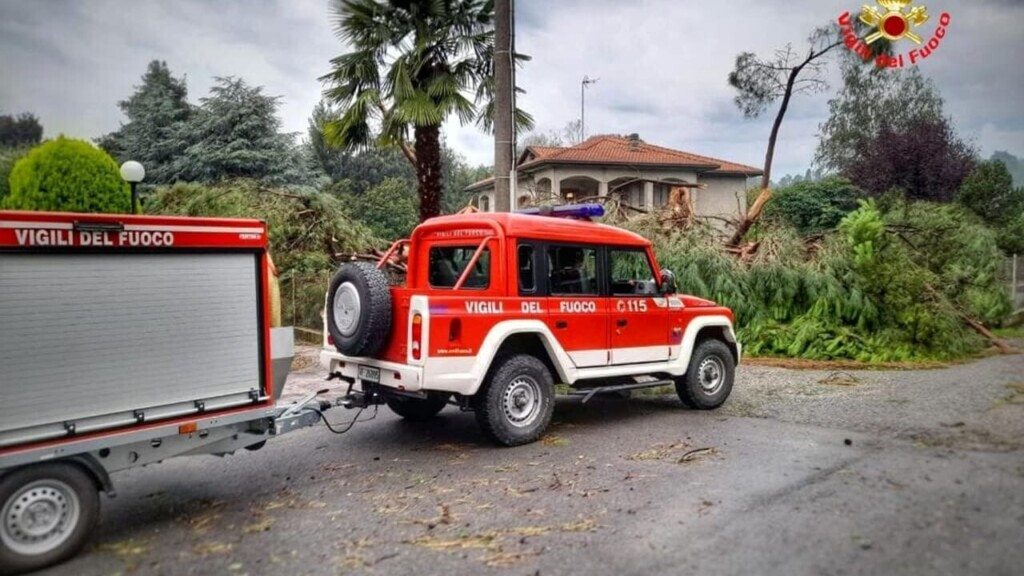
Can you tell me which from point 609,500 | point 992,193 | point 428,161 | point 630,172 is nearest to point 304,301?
point 428,161

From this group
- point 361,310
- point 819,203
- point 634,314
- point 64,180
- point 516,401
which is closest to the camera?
point 361,310

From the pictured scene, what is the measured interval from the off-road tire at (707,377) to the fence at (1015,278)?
10.5m

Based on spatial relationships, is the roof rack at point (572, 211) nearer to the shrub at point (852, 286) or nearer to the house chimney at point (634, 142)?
the shrub at point (852, 286)

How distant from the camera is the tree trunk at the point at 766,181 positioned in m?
13.9

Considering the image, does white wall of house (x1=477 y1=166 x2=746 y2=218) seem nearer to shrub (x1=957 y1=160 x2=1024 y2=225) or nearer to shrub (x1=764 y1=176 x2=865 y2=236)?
shrub (x1=764 y1=176 x2=865 y2=236)

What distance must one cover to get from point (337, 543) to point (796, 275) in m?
10.5

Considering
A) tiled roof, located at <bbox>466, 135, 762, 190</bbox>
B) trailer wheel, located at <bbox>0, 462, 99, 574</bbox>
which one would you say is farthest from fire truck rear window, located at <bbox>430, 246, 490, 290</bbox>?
tiled roof, located at <bbox>466, 135, 762, 190</bbox>

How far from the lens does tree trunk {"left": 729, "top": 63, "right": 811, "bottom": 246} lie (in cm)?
1392

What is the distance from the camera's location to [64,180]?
14.4 m

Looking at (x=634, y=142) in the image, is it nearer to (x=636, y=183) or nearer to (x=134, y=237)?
(x=636, y=183)

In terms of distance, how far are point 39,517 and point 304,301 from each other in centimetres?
1205

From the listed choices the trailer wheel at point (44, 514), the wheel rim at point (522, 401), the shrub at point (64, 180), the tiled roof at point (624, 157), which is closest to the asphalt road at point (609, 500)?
the trailer wheel at point (44, 514)

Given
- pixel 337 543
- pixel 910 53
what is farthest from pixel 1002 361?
pixel 337 543

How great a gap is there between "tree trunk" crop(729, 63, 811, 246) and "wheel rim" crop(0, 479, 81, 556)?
1219 centimetres
